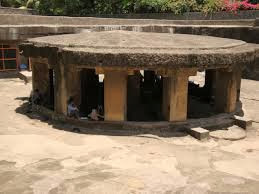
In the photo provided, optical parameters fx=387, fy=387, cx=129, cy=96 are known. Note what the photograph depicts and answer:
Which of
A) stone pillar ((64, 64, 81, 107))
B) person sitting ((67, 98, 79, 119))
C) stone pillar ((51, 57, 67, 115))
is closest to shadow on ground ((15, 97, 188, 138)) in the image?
person sitting ((67, 98, 79, 119))

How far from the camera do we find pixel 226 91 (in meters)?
11.8

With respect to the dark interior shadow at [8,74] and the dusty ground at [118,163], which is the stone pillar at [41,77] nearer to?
the dusty ground at [118,163]

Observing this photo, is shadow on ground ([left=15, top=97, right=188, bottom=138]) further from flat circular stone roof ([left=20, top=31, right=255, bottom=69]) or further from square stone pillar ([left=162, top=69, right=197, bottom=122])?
flat circular stone roof ([left=20, top=31, right=255, bottom=69])

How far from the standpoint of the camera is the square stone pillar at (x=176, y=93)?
1051 cm

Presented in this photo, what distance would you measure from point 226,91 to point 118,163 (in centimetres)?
506

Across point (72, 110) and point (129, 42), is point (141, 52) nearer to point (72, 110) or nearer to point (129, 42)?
point (129, 42)

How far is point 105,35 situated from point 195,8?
15.3 m

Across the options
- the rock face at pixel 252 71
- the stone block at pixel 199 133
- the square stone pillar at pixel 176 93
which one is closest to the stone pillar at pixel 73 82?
the square stone pillar at pixel 176 93

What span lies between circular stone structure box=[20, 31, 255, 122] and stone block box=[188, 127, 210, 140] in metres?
0.58

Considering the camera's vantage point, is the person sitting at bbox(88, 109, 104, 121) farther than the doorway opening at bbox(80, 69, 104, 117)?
No

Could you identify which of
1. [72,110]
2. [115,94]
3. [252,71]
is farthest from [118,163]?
[252,71]

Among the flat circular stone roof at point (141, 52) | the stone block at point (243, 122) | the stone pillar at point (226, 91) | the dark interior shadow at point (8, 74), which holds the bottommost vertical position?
the stone block at point (243, 122)

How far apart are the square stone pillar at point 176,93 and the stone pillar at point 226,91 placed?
5.36 feet

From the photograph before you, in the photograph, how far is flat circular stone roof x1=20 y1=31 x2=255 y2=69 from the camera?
9.89m
